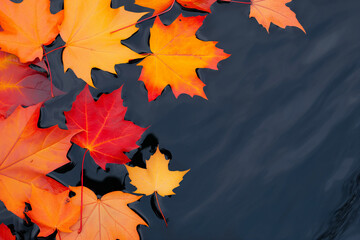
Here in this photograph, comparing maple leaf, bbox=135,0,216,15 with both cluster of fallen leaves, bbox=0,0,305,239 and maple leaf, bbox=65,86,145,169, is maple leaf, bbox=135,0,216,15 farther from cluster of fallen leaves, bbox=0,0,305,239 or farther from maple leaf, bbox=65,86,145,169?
maple leaf, bbox=65,86,145,169

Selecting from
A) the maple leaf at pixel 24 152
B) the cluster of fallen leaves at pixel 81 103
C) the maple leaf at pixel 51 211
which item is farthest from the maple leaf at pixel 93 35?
the maple leaf at pixel 51 211

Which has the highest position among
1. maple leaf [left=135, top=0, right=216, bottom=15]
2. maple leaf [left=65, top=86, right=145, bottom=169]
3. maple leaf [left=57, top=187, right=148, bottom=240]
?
maple leaf [left=135, top=0, right=216, bottom=15]

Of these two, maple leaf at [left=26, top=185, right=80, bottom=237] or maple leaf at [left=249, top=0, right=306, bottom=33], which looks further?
maple leaf at [left=249, top=0, right=306, bottom=33]

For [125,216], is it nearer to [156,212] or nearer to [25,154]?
[156,212]

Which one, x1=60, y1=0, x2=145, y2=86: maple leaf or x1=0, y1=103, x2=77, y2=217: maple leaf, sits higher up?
x1=60, y1=0, x2=145, y2=86: maple leaf

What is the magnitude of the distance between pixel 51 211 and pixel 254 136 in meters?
0.46

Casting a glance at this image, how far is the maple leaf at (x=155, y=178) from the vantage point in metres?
0.81

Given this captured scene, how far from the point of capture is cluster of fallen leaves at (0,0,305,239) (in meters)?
0.76

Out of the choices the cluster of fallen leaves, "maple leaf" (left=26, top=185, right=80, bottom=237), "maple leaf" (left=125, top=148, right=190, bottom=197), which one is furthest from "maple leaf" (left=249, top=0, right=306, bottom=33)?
"maple leaf" (left=26, top=185, right=80, bottom=237)

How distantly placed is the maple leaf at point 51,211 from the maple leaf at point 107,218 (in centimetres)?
2

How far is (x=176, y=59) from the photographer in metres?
0.82

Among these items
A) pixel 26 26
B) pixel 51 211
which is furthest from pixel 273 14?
pixel 51 211

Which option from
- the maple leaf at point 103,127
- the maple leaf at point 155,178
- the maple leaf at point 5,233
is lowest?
the maple leaf at point 5,233

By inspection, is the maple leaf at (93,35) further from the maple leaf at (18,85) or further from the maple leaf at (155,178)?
the maple leaf at (155,178)
